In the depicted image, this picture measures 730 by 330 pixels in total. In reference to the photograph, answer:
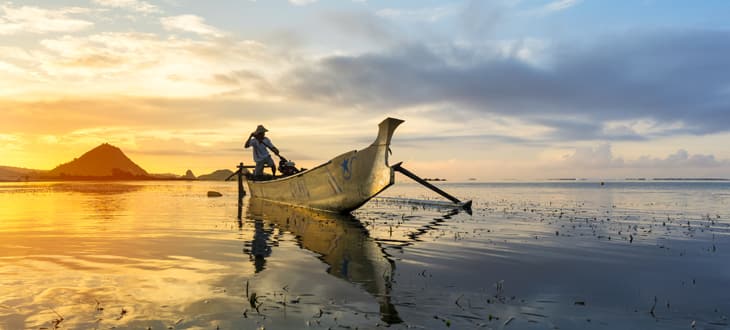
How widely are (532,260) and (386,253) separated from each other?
364 centimetres

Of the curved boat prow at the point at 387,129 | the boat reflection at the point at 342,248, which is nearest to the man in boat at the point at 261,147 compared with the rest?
the boat reflection at the point at 342,248

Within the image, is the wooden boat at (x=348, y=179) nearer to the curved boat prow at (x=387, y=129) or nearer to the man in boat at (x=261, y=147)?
the curved boat prow at (x=387, y=129)

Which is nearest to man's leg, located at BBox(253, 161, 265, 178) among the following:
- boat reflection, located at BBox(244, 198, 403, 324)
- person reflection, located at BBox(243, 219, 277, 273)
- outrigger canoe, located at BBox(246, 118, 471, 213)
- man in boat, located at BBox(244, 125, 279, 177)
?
man in boat, located at BBox(244, 125, 279, 177)

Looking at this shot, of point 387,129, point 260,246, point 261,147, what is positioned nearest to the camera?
point 260,246

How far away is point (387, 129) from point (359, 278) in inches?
437

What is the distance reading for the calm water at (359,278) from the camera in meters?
6.14

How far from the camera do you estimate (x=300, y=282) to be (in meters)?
8.18

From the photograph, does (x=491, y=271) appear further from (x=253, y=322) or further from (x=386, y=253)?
(x=253, y=322)

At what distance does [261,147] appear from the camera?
32.3 m

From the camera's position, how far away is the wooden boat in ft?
63.8

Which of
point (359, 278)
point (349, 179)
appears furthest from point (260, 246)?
point (349, 179)

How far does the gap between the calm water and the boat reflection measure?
0.15 ft

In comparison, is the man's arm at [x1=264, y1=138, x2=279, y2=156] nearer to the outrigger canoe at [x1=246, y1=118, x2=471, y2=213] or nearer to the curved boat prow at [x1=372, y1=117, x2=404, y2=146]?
the outrigger canoe at [x1=246, y1=118, x2=471, y2=213]

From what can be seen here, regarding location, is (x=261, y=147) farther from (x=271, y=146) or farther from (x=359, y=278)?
(x=359, y=278)
